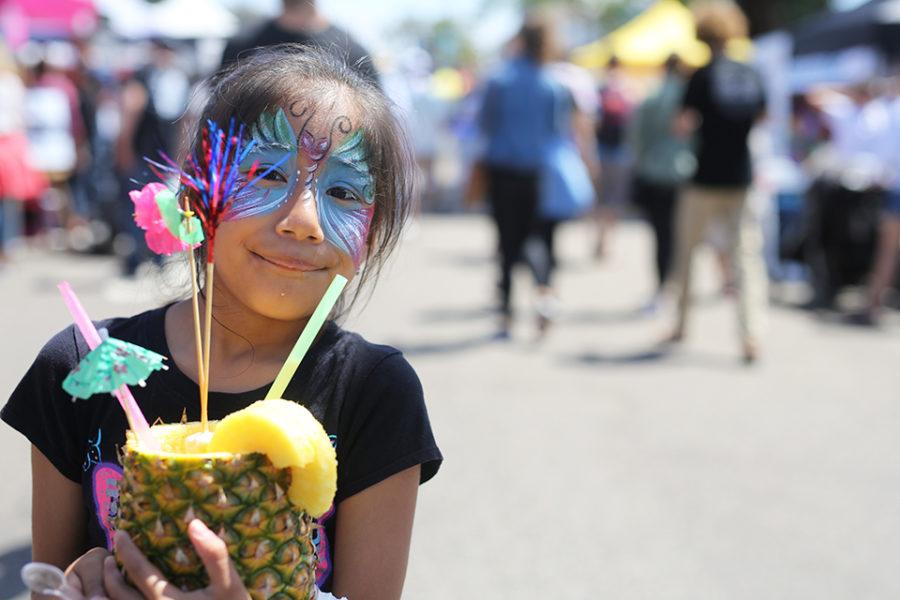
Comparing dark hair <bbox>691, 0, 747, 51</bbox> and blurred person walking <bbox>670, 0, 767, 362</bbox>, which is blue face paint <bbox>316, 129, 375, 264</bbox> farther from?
dark hair <bbox>691, 0, 747, 51</bbox>

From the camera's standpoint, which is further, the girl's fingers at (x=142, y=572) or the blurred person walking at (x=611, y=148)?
the blurred person walking at (x=611, y=148)

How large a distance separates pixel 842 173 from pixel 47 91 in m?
7.46

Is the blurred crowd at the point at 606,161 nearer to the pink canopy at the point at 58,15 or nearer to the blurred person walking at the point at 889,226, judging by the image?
the blurred person walking at the point at 889,226

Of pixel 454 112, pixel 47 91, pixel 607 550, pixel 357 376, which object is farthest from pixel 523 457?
pixel 454 112

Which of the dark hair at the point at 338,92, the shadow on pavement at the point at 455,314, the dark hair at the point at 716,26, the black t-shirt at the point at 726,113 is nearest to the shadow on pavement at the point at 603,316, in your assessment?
the shadow on pavement at the point at 455,314

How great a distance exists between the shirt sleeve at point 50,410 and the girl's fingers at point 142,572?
0.37 m

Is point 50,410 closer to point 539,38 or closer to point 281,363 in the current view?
point 281,363

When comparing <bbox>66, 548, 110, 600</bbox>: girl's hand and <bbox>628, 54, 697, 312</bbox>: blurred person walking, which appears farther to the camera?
<bbox>628, 54, 697, 312</bbox>: blurred person walking

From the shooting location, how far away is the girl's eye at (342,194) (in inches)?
66.1

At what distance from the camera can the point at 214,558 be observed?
1272 mm

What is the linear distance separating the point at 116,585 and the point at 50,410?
39cm

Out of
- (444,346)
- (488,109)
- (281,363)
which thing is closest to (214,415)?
(281,363)

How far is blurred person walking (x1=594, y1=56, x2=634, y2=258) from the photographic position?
12.3 meters

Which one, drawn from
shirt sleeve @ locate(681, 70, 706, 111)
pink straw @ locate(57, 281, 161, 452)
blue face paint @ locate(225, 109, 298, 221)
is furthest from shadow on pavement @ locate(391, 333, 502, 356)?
pink straw @ locate(57, 281, 161, 452)
